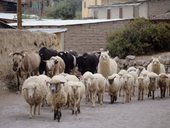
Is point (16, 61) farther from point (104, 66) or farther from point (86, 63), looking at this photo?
point (86, 63)

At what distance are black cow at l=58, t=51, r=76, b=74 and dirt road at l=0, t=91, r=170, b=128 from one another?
16.7ft

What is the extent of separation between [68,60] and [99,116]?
31.7ft

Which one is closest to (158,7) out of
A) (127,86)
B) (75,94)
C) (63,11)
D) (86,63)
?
(63,11)

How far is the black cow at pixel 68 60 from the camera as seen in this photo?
2714cm

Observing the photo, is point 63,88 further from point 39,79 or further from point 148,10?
point 148,10

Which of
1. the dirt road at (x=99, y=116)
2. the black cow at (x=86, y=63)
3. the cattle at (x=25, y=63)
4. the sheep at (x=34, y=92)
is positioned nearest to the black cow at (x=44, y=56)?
the cattle at (x=25, y=63)

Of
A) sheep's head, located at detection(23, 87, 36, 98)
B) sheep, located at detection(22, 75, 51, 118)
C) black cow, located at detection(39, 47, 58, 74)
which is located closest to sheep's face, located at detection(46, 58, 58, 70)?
black cow, located at detection(39, 47, 58, 74)

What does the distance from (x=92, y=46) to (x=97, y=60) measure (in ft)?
56.1

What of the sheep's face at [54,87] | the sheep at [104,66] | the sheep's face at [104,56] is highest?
the sheep's face at [104,56]

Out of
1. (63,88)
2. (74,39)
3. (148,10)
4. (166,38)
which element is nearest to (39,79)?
(63,88)

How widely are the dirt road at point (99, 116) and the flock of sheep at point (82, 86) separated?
0.41 metres

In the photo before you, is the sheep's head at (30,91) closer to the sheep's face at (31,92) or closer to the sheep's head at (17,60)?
the sheep's face at (31,92)

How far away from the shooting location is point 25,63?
25297 millimetres

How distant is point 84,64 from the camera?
28031 mm
